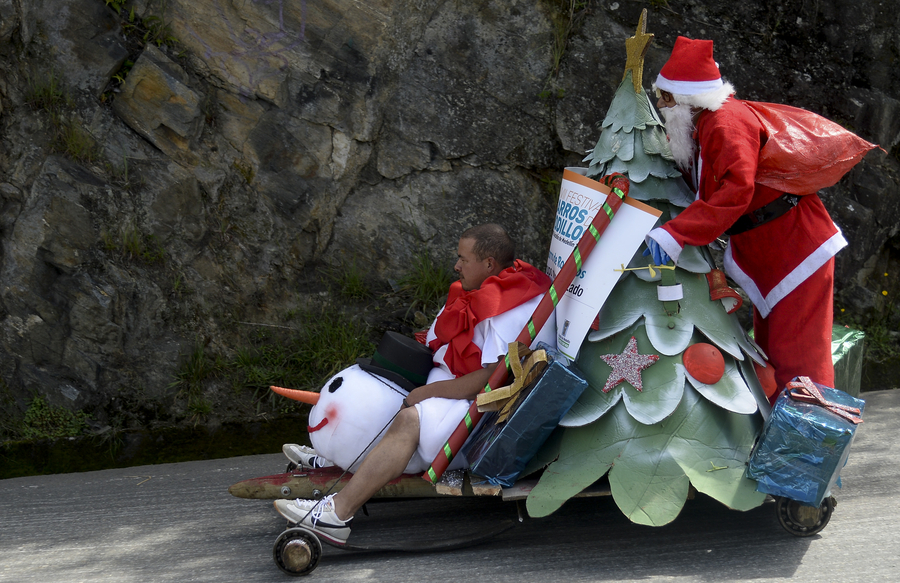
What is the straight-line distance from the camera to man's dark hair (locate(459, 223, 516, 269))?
10.1 feet

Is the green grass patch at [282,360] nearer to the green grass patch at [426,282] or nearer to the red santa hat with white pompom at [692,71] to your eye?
the green grass patch at [426,282]

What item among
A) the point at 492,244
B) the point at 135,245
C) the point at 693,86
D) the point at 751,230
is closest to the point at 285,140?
the point at 135,245

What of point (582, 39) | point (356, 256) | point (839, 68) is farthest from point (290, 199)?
point (839, 68)

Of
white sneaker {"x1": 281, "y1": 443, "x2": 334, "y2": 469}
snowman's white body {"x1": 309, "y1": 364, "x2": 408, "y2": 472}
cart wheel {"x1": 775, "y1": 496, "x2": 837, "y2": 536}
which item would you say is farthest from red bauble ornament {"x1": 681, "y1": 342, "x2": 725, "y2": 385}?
white sneaker {"x1": 281, "y1": 443, "x2": 334, "y2": 469}

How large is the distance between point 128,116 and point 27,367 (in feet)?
5.11

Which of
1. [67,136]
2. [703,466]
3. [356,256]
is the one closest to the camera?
[703,466]

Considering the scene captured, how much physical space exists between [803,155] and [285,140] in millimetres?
2860

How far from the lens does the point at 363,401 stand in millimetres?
2896

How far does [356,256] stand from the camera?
4.57 metres

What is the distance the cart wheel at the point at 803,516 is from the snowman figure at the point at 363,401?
56.5 inches

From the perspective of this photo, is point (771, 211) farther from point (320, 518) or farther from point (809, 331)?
point (320, 518)

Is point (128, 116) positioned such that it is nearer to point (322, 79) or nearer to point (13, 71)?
point (13, 71)

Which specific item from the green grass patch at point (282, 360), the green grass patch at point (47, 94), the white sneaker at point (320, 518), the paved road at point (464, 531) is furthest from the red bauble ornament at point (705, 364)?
the green grass patch at point (47, 94)

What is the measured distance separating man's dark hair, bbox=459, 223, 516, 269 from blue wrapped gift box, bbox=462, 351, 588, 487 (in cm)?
56
